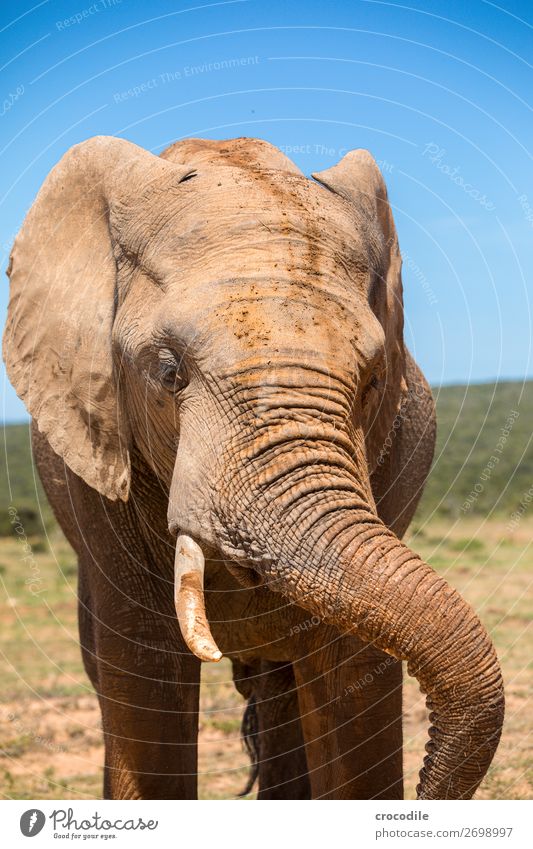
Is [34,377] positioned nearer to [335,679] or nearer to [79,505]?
[79,505]

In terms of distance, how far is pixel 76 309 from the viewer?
5.76 metres

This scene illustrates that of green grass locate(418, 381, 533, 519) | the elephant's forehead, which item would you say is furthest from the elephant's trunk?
green grass locate(418, 381, 533, 519)

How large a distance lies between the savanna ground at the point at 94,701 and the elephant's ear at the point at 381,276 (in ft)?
8.62

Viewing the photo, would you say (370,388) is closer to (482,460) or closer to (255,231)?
(255,231)

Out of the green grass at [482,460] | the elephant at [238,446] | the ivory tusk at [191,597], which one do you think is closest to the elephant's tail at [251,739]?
the elephant at [238,446]

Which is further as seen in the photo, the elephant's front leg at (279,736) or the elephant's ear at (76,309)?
the elephant's front leg at (279,736)

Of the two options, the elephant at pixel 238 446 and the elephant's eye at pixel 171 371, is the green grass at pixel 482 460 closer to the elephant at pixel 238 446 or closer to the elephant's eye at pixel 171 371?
the elephant at pixel 238 446

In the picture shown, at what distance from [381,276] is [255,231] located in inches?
→ 29.3

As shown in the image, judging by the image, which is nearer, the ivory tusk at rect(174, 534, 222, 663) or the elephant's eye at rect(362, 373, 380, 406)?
the ivory tusk at rect(174, 534, 222, 663)

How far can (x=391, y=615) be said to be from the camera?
176 inches

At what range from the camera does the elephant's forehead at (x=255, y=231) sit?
5.08 m

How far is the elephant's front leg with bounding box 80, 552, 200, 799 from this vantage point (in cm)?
610

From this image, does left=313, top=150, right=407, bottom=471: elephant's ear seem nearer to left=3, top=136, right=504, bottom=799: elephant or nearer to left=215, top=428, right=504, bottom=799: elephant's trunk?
left=3, top=136, right=504, bottom=799: elephant

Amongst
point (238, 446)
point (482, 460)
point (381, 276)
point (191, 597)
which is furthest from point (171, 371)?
point (482, 460)
